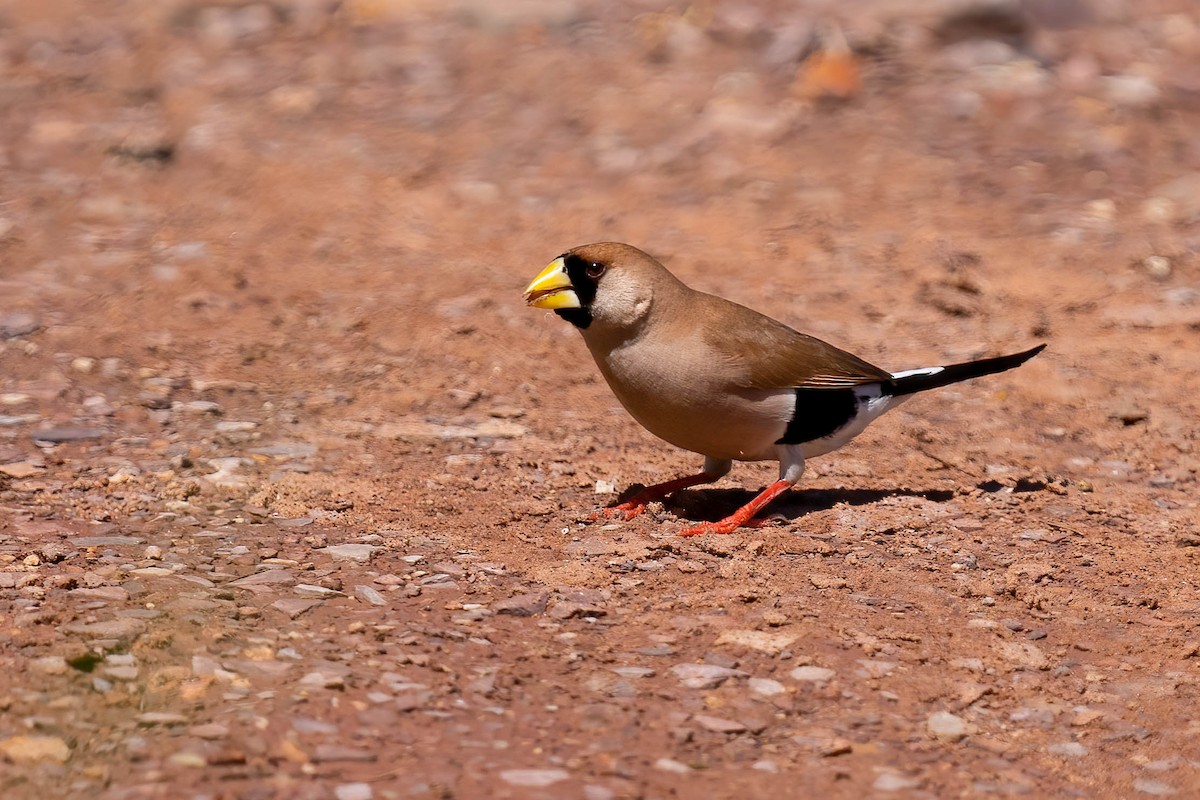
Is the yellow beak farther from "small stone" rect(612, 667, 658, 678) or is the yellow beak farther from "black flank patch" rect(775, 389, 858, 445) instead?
"small stone" rect(612, 667, 658, 678)

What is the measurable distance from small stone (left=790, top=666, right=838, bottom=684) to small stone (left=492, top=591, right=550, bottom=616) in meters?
0.83

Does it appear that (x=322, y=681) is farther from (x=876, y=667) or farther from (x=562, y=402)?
(x=562, y=402)

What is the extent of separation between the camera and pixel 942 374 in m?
5.97

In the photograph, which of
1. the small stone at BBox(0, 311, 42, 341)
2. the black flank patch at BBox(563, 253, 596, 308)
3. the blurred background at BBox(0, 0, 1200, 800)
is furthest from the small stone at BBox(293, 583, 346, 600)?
the small stone at BBox(0, 311, 42, 341)

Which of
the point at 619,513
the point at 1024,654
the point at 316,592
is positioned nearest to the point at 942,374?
Answer: the point at 619,513

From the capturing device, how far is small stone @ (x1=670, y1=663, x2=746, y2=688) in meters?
4.05

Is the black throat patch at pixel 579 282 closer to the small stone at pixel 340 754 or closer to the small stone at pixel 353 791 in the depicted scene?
the small stone at pixel 340 754

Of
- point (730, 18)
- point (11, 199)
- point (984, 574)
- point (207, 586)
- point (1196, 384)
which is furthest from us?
point (730, 18)

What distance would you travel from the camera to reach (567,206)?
30.8 ft

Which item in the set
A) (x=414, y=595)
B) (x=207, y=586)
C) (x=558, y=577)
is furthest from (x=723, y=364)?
(x=207, y=586)

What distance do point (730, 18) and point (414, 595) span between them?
7712 millimetres

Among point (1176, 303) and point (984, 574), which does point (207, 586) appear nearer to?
point (984, 574)

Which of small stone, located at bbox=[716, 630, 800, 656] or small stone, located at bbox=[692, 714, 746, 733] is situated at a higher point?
small stone, located at bbox=[692, 714, 746, 733]

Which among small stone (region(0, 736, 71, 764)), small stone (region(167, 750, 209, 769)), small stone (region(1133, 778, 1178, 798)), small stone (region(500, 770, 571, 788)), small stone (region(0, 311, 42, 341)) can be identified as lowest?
small stone (region(0, 311, 42, 341))
